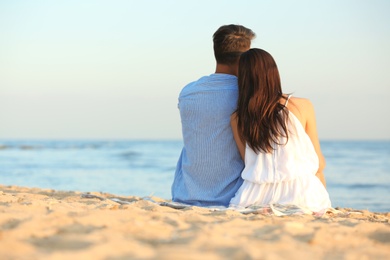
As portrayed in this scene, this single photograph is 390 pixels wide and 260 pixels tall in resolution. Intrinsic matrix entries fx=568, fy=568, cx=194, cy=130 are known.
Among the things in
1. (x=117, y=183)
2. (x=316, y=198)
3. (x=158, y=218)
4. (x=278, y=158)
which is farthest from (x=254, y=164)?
(x=117, y=183)

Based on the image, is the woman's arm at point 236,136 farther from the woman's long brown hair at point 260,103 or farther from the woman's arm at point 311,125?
the woman's arm at point 311,125

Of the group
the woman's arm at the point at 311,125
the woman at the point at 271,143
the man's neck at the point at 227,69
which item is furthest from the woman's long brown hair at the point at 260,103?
the man's neck at the point at 227,69

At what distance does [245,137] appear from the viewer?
413 cm

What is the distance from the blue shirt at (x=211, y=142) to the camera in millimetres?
4355

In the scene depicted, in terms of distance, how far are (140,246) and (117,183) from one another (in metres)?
11.1

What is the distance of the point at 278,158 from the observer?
4.09 metres

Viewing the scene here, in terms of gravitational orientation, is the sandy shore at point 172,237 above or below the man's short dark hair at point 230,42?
below

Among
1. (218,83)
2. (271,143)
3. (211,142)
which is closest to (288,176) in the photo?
(271,143)

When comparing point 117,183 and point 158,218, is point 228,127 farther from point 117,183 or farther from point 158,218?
point 117,183

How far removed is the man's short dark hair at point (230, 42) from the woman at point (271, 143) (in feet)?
0.92

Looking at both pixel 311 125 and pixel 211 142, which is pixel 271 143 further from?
pixel 211 142

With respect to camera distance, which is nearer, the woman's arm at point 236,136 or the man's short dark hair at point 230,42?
the woman's arm at point 236,136

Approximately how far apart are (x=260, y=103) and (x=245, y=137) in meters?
0.28

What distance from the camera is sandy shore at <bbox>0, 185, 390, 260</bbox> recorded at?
7.56ft
